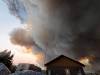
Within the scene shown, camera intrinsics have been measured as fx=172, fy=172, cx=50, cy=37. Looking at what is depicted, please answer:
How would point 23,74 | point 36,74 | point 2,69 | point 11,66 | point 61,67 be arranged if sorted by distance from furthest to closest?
1. point 11,66
2. point 61,67
3. point 2,69
4. point 36,74
5. point 23,74

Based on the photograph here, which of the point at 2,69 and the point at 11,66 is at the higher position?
the point at 11,66

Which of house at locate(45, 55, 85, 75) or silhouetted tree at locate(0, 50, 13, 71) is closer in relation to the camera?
house at locate(45, 55, 85, 75)

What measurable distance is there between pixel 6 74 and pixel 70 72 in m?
13.8

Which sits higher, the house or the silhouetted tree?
the silhouetted tree

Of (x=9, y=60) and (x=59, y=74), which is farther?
(x=9, y=60)

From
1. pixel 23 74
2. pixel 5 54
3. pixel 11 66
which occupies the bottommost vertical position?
pixel 23 74

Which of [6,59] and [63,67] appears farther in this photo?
[6,59]

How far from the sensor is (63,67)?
38.0 m

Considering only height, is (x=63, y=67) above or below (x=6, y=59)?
below

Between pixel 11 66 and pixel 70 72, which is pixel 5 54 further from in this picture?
pixel 70 72

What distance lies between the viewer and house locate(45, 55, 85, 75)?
3778 centimetres

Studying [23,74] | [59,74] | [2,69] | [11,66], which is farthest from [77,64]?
[11,66]

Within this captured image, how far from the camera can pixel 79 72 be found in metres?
38.4

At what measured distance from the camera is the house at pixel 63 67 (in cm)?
3778
